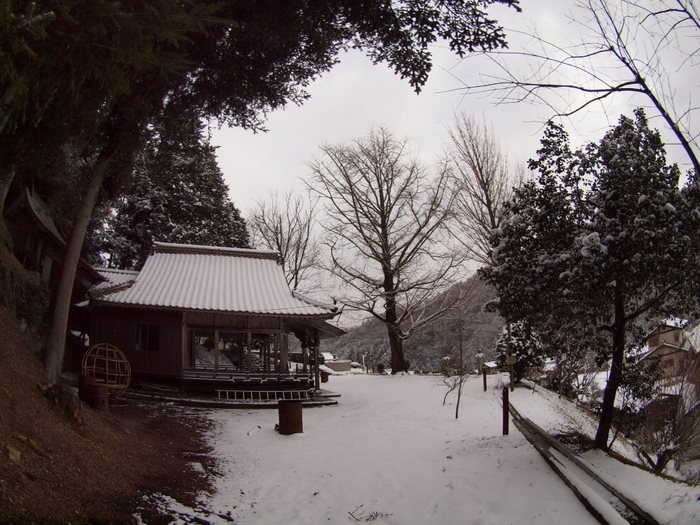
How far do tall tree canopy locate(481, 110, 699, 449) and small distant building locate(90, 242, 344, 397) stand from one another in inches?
350

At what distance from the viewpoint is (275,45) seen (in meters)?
8.45

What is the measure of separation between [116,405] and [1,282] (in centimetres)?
481

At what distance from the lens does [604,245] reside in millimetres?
6824

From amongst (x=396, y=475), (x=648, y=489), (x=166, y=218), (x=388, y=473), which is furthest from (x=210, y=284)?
(x=648, y=489)

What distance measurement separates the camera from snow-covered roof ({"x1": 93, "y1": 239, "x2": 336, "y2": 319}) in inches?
609

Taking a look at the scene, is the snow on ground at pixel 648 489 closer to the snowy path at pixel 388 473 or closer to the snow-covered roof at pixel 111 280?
the snowy path at pixel 388 473

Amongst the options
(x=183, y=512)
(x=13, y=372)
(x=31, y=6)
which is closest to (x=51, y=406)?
(x=13, y=372)

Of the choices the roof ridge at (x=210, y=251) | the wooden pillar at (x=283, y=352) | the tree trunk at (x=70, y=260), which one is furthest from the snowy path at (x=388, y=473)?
the roof ridge at (x=210, y=251)

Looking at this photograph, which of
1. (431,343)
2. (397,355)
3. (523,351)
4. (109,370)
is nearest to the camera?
(109,370)

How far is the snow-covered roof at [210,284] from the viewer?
1546 centimetres

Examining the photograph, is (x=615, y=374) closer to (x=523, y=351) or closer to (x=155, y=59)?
(x=155, y=59)

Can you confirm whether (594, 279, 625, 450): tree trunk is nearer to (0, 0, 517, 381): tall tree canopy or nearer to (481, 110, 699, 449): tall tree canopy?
(481, 110, 699, 449): tall tree canopy

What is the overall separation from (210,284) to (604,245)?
539 inches

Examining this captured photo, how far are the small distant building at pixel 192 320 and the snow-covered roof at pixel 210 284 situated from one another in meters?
0.03
